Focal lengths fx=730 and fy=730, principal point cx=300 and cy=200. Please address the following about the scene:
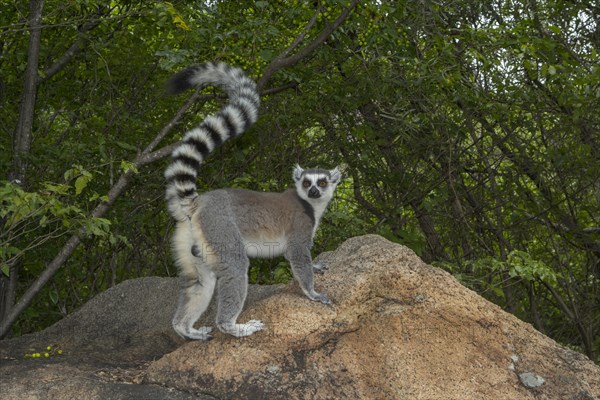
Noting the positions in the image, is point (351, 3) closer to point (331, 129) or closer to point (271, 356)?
point (331, 129)

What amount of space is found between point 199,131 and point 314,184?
1.19 m

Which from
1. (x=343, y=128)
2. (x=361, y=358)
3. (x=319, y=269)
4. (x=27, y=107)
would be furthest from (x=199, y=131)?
(x=343, y=128)

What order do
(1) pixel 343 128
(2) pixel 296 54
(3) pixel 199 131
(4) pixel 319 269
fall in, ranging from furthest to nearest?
1. (1) pixel 343 128
2. (2) pixel 296 54
3. (4) pixel 319 269
4. (3) pixel 199 131

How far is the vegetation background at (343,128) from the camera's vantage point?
20.7 ft

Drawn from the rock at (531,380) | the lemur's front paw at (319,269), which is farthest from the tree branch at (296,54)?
the rock at (531,380)

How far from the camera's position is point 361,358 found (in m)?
4.30

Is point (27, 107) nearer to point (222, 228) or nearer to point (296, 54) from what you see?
point (296, 54)

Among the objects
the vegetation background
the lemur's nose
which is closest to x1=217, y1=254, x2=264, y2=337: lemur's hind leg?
the lemur's nose

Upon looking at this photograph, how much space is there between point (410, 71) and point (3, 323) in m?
4.27

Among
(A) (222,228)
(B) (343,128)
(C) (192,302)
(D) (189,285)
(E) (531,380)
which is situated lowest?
(E) (531,380)

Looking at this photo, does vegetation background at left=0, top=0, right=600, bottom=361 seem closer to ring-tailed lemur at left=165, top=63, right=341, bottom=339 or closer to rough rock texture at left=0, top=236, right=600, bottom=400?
ring-tailed lemur at left=165, top=63, right=341, bottom=339

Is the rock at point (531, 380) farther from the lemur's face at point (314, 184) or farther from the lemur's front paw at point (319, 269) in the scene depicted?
the lemur's face at point (314, 184)

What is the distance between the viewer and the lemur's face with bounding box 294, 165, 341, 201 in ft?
18.2

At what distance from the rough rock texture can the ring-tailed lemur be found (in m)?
0.18
